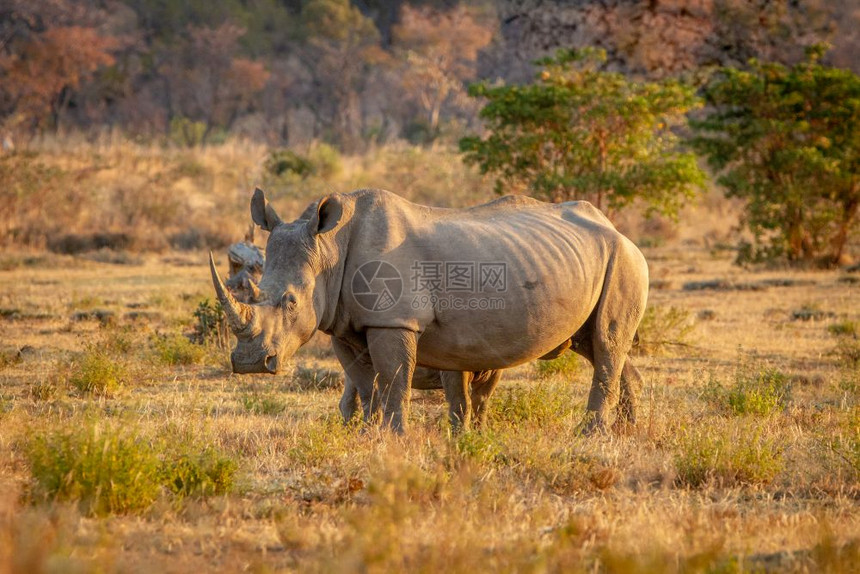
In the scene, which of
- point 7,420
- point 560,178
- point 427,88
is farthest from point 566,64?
point 427,88

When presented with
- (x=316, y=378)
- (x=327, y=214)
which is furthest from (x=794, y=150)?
(x=327, y=214)

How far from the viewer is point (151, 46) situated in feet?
154

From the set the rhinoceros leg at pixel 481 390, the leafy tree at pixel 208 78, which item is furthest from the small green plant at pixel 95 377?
the leafy tree at pixel 208 78

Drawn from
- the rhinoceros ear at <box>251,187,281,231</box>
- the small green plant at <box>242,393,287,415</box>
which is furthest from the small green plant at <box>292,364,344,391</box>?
the rhinoceros ear at <box>251,187,281,231</box>

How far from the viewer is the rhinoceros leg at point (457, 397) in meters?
7.61

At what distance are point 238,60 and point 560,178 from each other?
2968 centimetres

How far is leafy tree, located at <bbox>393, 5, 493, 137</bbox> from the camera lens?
45312 mm

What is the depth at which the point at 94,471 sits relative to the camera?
530 cm

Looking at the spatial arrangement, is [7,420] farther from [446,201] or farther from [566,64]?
[446,201]

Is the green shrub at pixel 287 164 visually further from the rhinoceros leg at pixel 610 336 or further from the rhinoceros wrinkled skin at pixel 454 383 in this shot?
the rhinoceros leg at pixel 610 336

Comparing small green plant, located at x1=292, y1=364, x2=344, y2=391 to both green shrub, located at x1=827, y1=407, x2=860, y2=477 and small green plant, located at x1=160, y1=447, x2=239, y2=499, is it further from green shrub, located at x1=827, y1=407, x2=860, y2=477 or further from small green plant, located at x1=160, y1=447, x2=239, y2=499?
green shrub, located at x1=827, y1=407, x2=860, y2=477

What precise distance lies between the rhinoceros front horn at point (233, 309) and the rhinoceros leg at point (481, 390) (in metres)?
2.21

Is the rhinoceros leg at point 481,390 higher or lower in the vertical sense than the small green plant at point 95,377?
higher

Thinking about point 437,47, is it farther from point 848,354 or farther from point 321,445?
point 321,445
